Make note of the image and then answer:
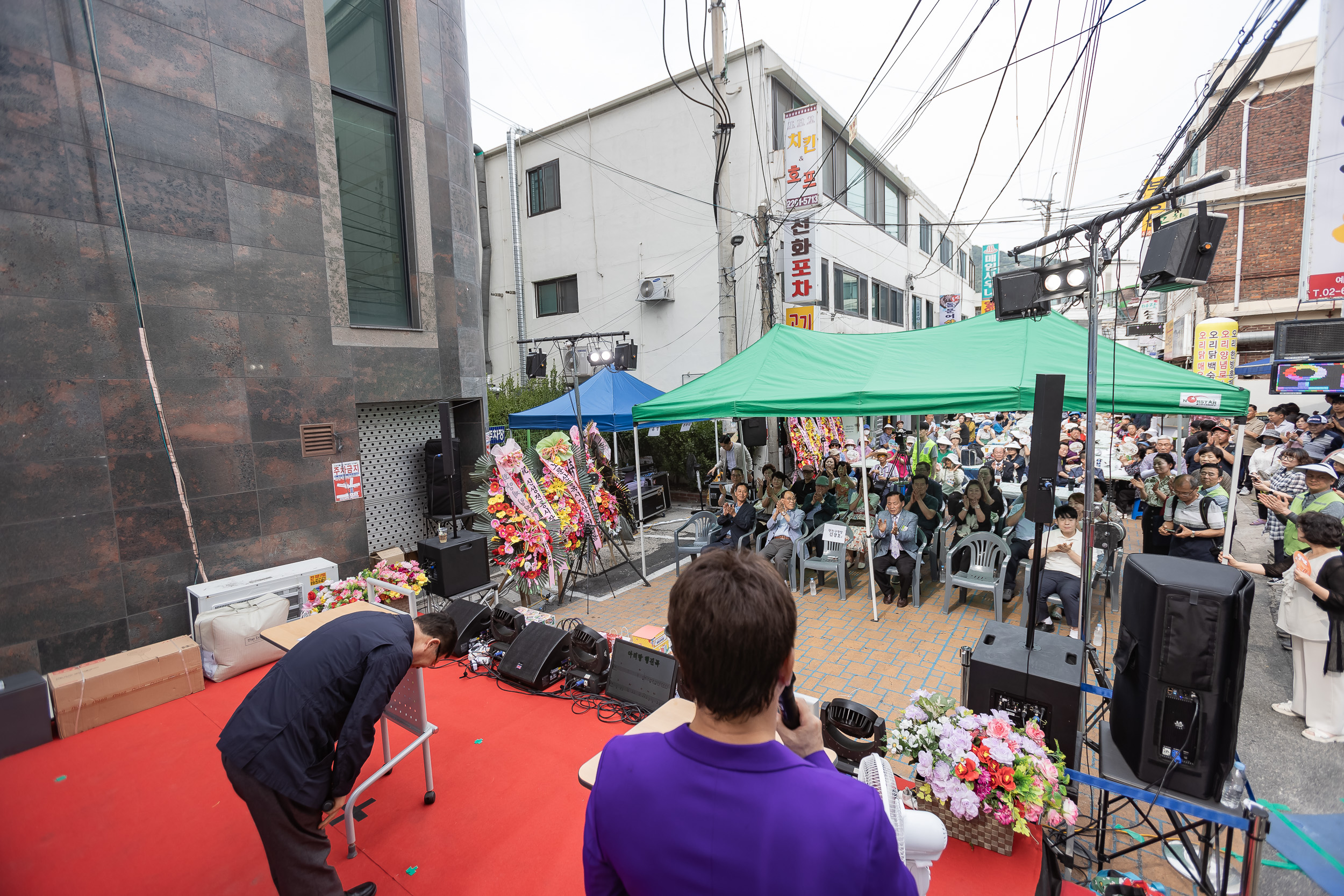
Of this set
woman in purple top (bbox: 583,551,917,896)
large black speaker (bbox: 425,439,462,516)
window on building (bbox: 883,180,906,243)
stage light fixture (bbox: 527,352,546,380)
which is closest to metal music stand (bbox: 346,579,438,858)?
woman in purple top (bbox: 583,551,917,896)

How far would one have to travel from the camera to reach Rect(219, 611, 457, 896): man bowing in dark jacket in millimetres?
2545

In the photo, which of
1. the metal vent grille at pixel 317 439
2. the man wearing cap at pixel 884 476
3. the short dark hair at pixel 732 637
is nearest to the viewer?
the short dark hair at pixel 732 637

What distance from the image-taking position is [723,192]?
1258 cm

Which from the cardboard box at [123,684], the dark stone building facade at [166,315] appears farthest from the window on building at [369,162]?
the cardboard box at [123,684]

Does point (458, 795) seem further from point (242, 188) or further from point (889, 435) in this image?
point (889, 435)

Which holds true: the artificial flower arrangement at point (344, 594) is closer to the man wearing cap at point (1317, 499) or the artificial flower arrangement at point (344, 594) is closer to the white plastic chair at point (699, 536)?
the white plastic chair at point (699, 536)

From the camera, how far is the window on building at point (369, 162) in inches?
292

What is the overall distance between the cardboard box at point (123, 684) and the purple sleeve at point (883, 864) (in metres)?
6.35

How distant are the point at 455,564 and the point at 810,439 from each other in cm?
626

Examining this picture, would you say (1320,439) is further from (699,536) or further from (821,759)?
(821,759)

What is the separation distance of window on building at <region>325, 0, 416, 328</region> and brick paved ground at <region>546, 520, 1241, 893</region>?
16.0ft

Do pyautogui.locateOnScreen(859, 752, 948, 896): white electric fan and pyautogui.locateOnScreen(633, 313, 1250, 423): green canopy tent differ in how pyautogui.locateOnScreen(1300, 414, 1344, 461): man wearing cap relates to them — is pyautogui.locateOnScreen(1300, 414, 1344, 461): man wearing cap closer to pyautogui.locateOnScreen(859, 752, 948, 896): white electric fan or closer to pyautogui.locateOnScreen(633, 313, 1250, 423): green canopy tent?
pyautogui.locateOnScreen(633, 313, 1250, 423): green canopy tent

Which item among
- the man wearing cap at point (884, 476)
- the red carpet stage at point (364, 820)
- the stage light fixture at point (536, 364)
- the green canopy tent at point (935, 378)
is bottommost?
the red carpet stage at point (364, 820)

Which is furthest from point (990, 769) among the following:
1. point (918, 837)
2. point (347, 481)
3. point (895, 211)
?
point (895, 211)
